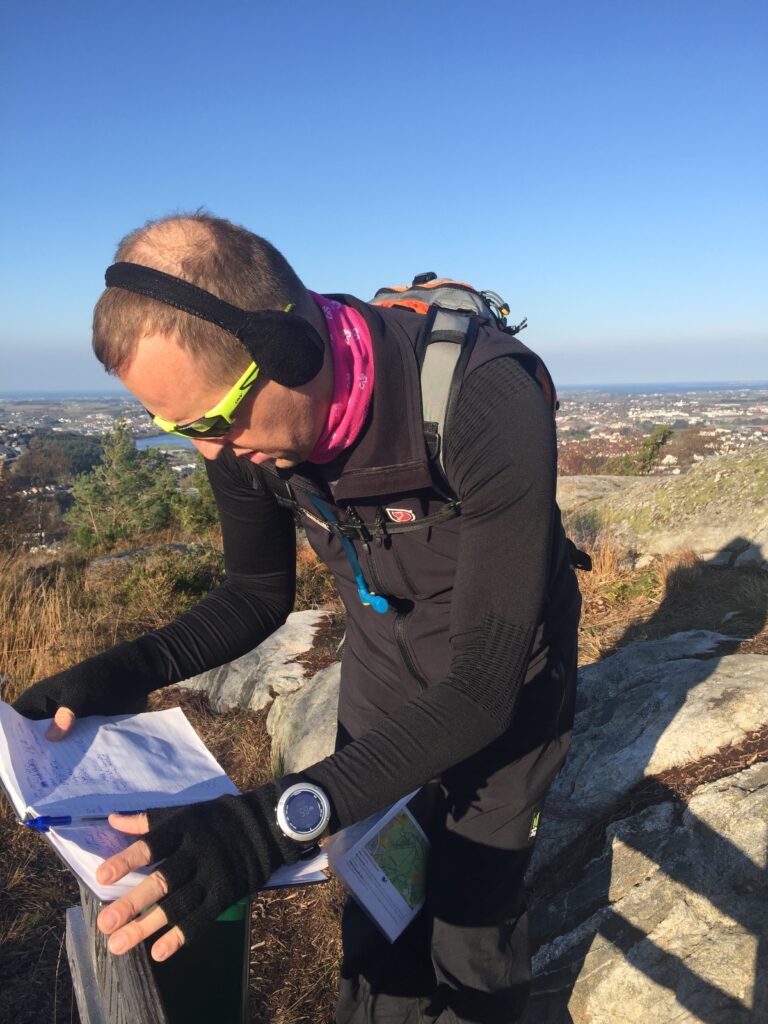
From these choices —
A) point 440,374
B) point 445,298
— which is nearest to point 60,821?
point 440,374

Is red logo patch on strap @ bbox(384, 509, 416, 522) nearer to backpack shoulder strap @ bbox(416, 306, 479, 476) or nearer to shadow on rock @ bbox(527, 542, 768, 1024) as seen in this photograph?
backpack shoulder strap @ bbox(416, 306, 479, 476)

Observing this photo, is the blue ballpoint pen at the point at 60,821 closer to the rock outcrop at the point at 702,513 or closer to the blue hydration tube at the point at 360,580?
the blue hydration tube at the point at 360,580

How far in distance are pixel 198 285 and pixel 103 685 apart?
0.96 metres

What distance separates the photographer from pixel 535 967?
2588mm

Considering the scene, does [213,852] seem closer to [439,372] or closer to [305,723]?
[439,372]

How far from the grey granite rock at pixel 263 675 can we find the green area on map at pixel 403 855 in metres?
3.07

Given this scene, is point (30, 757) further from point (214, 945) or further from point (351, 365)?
point (351, 365)

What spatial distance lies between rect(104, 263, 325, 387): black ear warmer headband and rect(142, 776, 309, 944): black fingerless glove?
2.59 ft

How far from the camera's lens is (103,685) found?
1.75 meters

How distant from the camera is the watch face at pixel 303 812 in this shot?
4.12 feet

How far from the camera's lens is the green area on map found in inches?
67.4

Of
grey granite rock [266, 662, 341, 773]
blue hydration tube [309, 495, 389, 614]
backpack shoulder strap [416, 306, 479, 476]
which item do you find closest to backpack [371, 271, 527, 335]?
backpack shoulder strap [416, 306, 479, 476]

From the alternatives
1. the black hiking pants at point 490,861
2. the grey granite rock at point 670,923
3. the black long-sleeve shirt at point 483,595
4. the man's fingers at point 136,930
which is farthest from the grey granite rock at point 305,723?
the man's fingers at point 136,930

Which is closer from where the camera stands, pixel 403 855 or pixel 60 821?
pixel 60 821
